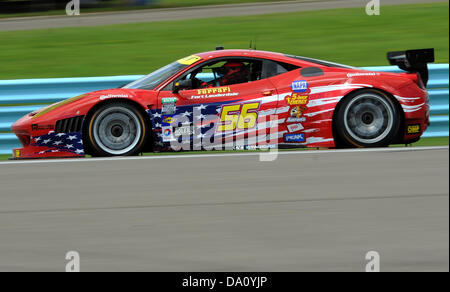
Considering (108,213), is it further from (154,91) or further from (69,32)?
Result: (69,32)

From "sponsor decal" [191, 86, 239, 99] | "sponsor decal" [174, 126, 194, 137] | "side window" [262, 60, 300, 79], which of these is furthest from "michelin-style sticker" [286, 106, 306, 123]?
"sponsor decal" [174, 126, 194, 137]

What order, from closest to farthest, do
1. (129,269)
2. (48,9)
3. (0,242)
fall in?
1. (129,269)
2. (0,242)
3. (48,9)

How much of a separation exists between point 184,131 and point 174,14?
443 inches

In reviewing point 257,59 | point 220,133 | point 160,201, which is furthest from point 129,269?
point 257,59

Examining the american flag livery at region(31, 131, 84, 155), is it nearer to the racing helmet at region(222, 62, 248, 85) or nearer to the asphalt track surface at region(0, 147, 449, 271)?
the asphalt track surface at region(0, 147, 449, 271)

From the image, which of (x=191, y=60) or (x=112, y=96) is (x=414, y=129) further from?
(x=112, y=96)

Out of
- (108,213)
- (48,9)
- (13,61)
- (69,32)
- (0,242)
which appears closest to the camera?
(0,242)

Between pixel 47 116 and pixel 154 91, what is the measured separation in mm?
1220

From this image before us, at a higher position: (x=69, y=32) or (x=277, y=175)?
(x=69, y=32)

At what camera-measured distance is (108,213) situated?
232 inches

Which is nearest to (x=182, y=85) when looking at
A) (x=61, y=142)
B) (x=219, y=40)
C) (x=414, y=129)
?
(x=61, y=142)

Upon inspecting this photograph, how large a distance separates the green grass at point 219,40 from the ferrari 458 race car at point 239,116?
4506 millimetres

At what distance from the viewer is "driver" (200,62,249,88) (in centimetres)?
838

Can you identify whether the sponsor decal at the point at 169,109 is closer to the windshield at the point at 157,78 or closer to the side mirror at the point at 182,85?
the side mirror at the point at 182,85
